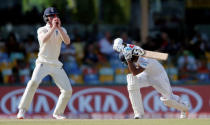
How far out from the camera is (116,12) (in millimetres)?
20312

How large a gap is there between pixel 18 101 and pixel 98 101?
189 centimetres

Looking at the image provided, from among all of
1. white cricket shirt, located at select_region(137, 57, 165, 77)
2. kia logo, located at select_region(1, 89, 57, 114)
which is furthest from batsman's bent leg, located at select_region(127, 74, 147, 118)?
kia logo, located at select_region(1, 89, 57, 114)

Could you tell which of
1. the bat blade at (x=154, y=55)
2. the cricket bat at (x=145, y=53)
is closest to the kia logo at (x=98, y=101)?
the cricket bat at (x=145, y=53)

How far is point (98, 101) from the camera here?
14.6 m

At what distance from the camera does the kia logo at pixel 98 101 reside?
1449cm

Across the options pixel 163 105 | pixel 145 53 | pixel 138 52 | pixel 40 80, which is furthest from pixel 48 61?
A: pixel 163 105

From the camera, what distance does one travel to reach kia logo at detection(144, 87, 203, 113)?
14.5m

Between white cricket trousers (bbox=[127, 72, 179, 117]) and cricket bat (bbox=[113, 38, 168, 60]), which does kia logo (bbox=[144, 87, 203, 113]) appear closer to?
white cricket trousers (bbox=[127, 72, 179, 117])

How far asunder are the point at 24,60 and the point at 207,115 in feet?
16.1

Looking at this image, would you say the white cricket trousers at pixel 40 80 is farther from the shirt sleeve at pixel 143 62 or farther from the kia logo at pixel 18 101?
the kia logo at pixel 18 101

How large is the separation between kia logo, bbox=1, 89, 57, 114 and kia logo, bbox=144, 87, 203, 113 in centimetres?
223

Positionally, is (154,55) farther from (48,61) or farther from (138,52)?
(48,61)

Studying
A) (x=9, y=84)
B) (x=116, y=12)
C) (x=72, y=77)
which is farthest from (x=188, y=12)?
(x=9, y=84)

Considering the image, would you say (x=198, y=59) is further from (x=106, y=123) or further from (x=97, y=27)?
(x=106, y=123)
